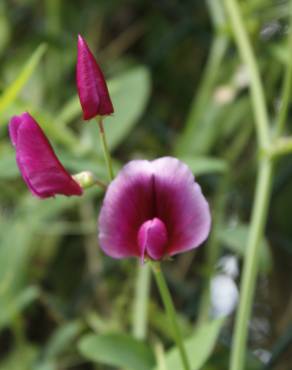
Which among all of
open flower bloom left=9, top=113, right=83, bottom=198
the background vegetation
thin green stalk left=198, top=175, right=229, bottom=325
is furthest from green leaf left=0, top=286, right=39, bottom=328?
open flower bloom left=9, top=113, right=83, bottom=198

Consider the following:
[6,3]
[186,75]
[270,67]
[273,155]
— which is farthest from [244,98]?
[6,3]

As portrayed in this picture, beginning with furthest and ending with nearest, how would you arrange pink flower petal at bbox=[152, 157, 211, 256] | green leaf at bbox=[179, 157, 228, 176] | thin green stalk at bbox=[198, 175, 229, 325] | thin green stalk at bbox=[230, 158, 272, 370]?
1. thin green stalk at bbox=[198, 175, 229, 325]
2. green leaf at bbox=[179, 157, 228, 176]
3. thin green stalk at bbox=[230, 158, 272, 370]
4. pink flower petal at bbox=[152, 157, 211, 256]

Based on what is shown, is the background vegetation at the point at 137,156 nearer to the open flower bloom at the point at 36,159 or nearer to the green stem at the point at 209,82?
the green stem at the point at 209,82

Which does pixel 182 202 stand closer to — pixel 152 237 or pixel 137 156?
pixel 152 237

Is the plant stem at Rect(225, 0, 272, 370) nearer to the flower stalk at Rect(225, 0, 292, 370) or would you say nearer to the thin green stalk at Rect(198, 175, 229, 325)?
the flower stalk at Rect(225, 0, 292, 370)

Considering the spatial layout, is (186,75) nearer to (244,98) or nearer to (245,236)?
(244,98)

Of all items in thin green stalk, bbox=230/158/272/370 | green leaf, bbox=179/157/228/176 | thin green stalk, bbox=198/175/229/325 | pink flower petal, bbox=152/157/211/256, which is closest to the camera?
pink flower petal, bbox=152/157/211/256
